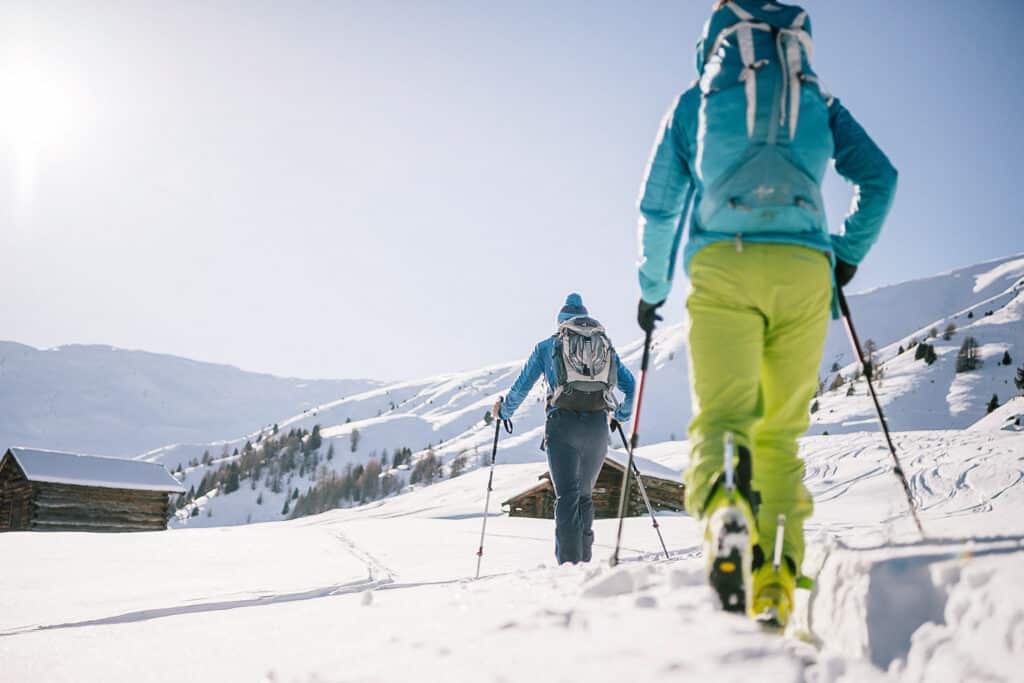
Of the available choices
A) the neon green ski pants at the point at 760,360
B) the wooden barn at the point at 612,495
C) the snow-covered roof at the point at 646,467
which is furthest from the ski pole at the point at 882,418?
the wooden barn at the point at 612,495

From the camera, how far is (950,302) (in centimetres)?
14575

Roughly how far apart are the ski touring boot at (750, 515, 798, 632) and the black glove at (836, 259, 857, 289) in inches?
51.6

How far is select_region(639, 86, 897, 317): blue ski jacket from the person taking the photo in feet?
7.68

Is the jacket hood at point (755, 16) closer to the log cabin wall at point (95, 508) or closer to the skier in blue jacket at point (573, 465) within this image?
the skier in blue jacket at point (573, 465)

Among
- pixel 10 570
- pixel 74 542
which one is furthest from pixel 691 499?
pixel 74 542

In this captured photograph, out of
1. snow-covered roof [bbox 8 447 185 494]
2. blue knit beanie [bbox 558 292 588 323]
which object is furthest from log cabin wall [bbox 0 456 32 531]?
blue knit beanie [bbox 558 292 588 323]

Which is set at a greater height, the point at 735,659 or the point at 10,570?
the point at 735,659

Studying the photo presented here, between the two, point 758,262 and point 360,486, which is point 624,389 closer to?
point 758,262

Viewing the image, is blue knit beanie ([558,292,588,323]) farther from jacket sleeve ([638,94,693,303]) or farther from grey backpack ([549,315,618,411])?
jacket sleeve ([638,94,693,303])

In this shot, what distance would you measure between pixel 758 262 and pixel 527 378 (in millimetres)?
3419

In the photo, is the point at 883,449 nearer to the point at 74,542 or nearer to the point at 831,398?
the point at 74,542

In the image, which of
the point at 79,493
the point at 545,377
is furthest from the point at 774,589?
the point at 79,493

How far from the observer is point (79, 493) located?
77.5ft

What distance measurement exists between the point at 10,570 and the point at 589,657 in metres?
6.64
